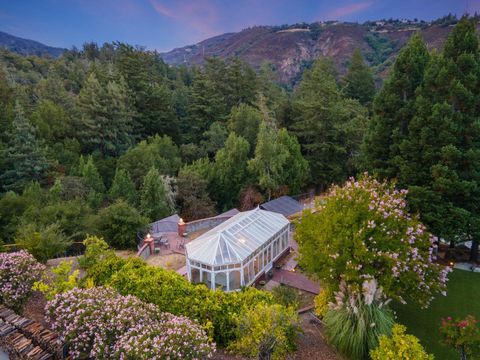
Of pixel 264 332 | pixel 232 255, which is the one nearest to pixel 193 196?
pixel 232 255

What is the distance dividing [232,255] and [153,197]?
37.1 feet

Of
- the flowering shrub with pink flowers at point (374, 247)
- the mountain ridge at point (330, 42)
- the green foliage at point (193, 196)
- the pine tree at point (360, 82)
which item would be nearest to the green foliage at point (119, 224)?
the green foliage at point (193, 196)

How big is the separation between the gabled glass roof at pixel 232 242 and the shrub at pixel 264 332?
187 inches

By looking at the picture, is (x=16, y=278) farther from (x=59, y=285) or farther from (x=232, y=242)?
(x=232, y=242)

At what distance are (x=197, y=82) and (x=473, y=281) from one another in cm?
3414

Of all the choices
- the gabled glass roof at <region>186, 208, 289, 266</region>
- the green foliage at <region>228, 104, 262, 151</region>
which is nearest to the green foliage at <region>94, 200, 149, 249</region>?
the gabled glass roof at <region>186, 208, 289, 266</region>

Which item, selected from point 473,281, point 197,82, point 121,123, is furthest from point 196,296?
point 197,82

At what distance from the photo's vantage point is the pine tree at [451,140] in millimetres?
14000

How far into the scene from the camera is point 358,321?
893cm

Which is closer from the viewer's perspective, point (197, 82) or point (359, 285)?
point (359, 285)

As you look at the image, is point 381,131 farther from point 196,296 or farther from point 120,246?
point 120,246

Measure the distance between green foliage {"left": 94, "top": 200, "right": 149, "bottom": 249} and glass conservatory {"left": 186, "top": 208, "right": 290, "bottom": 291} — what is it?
18.3 feet

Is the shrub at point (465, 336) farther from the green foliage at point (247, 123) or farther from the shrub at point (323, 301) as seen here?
the green foliage at point (247, 123)

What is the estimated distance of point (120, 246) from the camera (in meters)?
18.4
